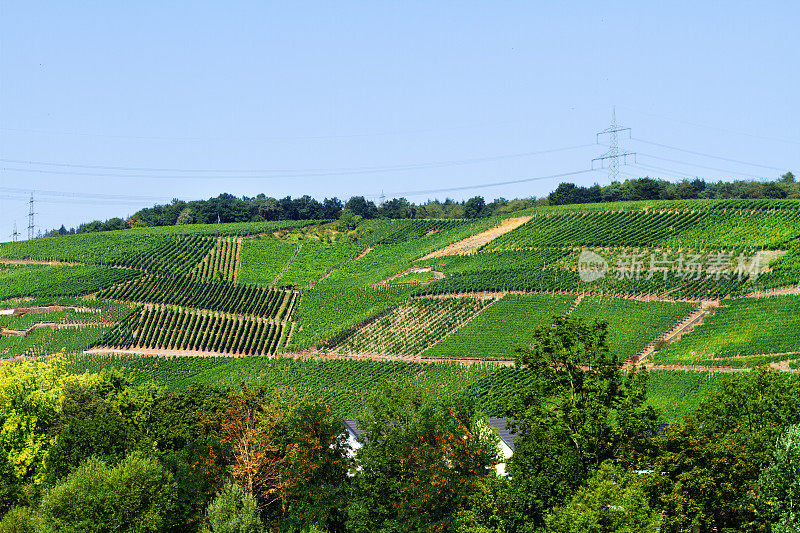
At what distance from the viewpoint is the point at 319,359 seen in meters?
83.9

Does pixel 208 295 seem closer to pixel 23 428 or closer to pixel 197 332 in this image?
pixel 197 332

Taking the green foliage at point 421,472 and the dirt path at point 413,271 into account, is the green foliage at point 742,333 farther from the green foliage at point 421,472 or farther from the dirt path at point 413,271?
the green foliage at point 421,472

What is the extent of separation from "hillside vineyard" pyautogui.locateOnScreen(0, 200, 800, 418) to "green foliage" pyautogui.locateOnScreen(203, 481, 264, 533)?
26.2m

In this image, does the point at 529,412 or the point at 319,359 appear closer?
the point at 529,412

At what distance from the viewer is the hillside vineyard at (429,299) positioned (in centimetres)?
7512

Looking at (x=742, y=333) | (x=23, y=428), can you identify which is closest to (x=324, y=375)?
(x=23, y=428)

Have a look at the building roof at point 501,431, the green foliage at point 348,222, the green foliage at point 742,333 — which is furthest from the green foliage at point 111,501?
the green foliage at point 348,222

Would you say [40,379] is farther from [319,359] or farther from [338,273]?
[338,273]

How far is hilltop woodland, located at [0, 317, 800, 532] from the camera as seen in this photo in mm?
30828

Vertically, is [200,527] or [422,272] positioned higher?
[422,272]

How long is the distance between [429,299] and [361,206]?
75265mm

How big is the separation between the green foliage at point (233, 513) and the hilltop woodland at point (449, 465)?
2.2 inches

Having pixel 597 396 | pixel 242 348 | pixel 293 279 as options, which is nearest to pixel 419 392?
pixel 597 396

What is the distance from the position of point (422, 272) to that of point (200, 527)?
2920 inches
